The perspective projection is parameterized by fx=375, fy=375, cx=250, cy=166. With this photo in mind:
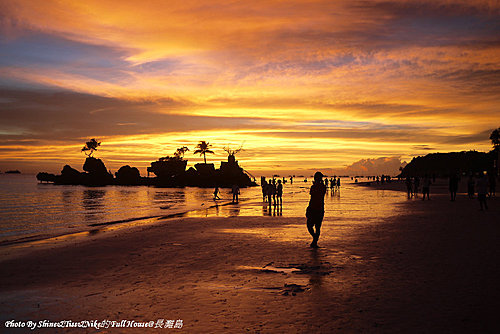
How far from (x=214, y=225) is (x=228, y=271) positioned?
10305mm

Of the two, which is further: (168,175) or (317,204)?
(168,175)

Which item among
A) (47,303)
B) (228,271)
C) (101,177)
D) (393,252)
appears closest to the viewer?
(47,303)

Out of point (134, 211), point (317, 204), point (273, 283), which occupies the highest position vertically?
point (317, 204)

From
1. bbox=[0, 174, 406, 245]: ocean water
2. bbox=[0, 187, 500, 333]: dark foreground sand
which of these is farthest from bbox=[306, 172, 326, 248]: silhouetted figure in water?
bbox=[0, 174, 406, 245]: ocean water

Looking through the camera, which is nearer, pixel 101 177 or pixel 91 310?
pixel 91 310

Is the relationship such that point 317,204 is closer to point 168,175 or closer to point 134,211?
point 134,211

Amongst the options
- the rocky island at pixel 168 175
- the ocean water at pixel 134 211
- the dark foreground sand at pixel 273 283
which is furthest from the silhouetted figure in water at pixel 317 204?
the rocky island at pixel 168 175

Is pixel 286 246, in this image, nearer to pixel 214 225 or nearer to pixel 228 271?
pixel 228 271

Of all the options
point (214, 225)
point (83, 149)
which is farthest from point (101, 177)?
point (214, 225)

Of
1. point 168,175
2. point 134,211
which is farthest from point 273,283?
point 168,175

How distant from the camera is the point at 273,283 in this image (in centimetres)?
784

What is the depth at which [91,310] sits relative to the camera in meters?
6.43

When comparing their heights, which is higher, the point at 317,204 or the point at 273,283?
the point at 317,204

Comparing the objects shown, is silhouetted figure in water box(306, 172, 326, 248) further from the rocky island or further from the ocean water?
the rocky island
